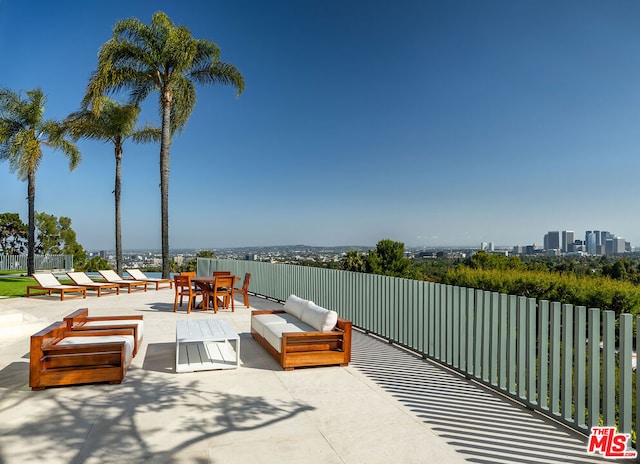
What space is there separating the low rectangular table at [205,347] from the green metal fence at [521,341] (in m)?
2.73

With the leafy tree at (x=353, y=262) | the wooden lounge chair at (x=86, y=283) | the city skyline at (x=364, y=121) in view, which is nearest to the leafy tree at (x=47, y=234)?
the city skyline at (x=364, y=121)

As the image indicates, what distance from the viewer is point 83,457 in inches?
116

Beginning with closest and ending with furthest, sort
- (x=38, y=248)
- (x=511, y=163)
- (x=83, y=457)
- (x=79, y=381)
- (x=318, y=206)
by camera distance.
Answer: (x=83, y=457)
(x=79, y=381)
(x=38, y=248)
(x=511, y=163)
(x=318, y=206)

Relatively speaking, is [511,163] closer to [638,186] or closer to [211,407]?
[638,186]

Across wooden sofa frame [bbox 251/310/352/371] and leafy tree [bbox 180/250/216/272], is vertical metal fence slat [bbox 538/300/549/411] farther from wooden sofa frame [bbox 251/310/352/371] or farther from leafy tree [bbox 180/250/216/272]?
leafy tree [bbox 180/250/216/272]

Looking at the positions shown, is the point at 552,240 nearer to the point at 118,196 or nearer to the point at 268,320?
the point at 118,196

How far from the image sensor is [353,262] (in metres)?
31.0

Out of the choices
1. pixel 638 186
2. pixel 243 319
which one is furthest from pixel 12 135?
pixel 638 186

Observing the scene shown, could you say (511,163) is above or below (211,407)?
above

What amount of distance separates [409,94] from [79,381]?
2748 cm

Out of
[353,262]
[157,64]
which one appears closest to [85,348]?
[157,64]

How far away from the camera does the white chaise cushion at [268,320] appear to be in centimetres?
643

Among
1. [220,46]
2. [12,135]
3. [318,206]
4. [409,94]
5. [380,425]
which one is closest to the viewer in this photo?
[380,425]

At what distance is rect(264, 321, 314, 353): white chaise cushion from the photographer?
554cm
